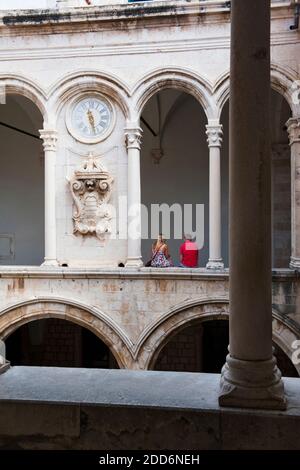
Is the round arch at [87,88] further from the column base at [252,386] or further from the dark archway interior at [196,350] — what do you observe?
the column base at [252,386]

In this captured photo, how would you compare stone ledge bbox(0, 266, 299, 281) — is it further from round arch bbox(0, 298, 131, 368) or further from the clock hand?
the clock hand

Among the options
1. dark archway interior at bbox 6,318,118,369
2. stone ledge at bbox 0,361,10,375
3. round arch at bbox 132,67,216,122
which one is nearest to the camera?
stone ledge at bbox 0,361,10,375

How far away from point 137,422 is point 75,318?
6.13m

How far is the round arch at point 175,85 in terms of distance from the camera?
8.40 meters

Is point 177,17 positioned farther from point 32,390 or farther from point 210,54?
point 32,390

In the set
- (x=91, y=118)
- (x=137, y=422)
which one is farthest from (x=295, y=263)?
(x=137, y=422)

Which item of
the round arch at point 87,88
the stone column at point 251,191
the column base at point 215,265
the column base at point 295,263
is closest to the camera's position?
the stone column at point 251,191

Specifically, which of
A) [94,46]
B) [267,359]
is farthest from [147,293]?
[267,359]

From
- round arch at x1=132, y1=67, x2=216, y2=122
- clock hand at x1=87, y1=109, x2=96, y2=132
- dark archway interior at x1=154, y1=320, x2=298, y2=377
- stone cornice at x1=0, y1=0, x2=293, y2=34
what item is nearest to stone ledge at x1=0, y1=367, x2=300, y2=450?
round arch at x1=132, y1=67, x2=216, y2=122

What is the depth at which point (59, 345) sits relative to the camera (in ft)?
40.1

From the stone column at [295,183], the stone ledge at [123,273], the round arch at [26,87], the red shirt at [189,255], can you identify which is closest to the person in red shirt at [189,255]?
the red shirt at [189,255]

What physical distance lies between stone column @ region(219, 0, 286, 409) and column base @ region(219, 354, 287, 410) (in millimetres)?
22

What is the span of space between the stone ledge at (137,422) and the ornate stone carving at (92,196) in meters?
6.19

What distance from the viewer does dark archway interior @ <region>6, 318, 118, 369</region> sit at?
12.1 metres
